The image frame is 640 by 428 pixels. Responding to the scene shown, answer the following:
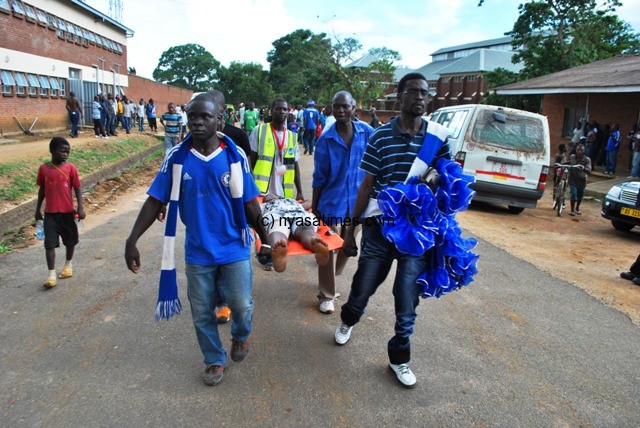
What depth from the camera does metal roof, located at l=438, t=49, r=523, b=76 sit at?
1879 inches

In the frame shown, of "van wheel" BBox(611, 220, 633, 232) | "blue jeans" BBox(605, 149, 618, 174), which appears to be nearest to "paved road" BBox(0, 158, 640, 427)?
"van wheel" BBox(611, 220, 633, 232)

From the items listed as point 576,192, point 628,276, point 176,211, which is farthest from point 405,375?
point 576,192

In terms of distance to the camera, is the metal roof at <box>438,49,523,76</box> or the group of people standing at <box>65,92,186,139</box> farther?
the metal roof at <box>438,49,523,76</box>

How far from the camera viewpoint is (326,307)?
4.32 m

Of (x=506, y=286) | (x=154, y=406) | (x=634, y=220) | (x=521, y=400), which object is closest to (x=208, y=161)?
(x=154, y=406)

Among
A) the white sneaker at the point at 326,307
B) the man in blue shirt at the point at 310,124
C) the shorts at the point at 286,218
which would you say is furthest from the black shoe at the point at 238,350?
the man in blue shirt at the point at 310,124

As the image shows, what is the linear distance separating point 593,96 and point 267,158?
17831 mm

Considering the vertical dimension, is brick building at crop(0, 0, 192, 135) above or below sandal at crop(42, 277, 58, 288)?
above

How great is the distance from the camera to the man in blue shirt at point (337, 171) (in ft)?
14.0

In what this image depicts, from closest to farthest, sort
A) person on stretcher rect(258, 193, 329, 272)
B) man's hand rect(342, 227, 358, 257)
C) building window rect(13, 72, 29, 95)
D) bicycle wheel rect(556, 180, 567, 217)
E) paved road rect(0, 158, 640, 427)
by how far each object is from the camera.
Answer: paved road rect(0, 158, 640, 427)
man's hand rect(342, 227, 358, 257)
person on stretcher rect(258, 193, 329, 272)
bicycle wheel rect(556, 180, 567, 217)
building window rect(13, 72, 29, 95)

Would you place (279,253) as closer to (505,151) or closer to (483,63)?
(505,151)

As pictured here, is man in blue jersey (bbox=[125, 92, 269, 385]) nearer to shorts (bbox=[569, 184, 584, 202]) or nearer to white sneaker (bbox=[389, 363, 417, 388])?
white sneaker (bbox=[389, 363, 417, 388])

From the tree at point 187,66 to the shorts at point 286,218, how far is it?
90.8 meters

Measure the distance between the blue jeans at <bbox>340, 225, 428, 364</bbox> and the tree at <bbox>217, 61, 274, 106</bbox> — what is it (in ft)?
201
